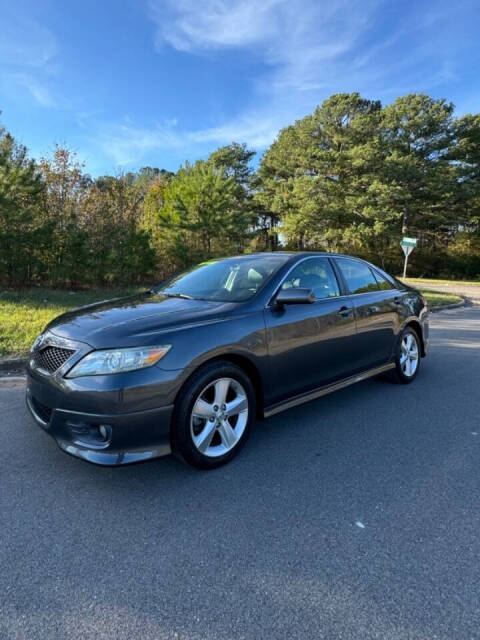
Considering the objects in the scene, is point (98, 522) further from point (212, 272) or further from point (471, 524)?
point (212, 272)

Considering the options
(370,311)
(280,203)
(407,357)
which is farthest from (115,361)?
(280,203)

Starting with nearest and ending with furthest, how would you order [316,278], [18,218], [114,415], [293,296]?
[114,415] → [293,296] → [316,278] → [18,218]

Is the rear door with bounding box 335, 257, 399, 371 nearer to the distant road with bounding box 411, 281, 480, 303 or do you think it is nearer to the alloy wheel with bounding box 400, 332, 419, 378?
the alloy wheel with bounding box 400, 332, 419, 378

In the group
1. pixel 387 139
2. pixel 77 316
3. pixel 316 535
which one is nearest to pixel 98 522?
pixel 316 535

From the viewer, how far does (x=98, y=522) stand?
2309 millimetres

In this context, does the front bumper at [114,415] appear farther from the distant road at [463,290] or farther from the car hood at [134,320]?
the distant road at [463,290]

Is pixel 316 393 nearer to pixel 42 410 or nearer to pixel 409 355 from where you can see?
pixel 409 355

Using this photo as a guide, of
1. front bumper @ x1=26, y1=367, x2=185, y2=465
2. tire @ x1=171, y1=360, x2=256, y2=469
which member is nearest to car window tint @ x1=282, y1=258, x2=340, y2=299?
tire @ x1=171, y1=360, x2=256, y2=469

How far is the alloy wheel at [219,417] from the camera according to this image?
280cm

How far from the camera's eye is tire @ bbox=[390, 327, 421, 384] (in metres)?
4.77

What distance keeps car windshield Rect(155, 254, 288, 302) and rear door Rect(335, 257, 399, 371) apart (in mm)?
927

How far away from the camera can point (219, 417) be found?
9.46 ft

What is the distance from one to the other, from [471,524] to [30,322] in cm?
678

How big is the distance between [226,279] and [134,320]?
1.19 meters
